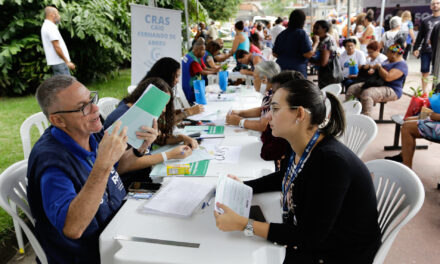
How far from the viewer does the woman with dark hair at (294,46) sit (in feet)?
15.1

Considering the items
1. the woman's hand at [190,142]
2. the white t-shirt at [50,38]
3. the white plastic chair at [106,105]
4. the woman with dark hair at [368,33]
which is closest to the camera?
the woman's hand at [190,142]

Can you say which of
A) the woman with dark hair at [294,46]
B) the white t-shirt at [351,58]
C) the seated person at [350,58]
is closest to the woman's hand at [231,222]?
the woman with dark hair at [294,46]

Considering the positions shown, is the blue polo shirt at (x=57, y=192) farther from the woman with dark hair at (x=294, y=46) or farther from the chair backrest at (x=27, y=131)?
A: the woman with dark hair at (x=294, y=46)

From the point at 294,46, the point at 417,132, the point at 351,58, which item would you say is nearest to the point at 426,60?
the point at 351,58

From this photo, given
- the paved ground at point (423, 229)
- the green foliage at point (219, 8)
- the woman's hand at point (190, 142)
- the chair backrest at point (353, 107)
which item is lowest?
the paved ground at point (423, 229)

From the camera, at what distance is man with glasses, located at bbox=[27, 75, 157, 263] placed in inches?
45.5

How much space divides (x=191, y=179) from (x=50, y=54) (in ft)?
15.5

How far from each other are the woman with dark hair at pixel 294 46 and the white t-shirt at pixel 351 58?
1612 millimetres

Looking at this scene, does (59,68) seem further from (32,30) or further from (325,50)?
(325,50)

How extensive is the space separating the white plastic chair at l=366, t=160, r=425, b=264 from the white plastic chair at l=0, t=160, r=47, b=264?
5.14ft

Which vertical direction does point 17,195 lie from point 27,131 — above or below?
below

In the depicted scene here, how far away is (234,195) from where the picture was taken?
53.5 inches

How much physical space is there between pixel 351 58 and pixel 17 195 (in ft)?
19.4

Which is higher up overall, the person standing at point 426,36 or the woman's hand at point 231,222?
the person standing at point 426,36
